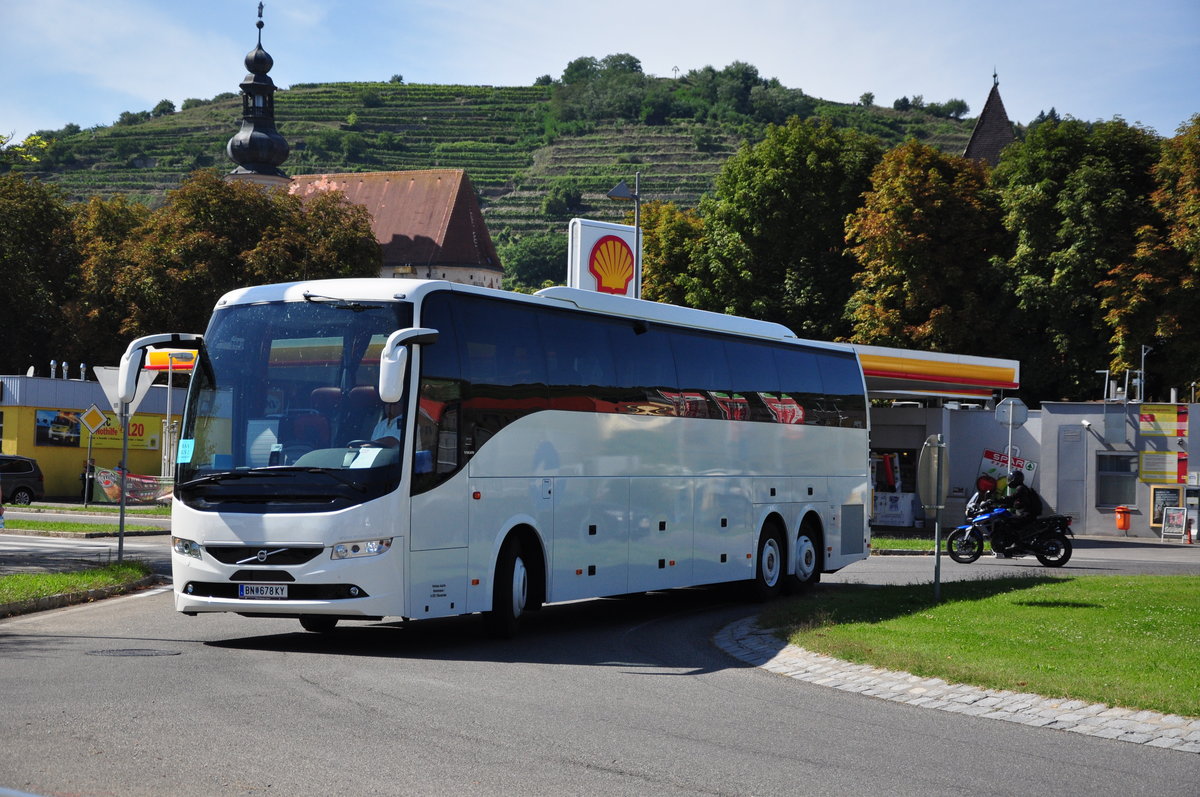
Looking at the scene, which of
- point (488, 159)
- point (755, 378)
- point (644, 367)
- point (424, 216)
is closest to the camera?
point (644, 367)

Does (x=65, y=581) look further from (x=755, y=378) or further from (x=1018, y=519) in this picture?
(x=1018, y=519)

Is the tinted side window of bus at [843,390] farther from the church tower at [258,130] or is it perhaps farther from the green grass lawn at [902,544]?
the church tower at [258,130]

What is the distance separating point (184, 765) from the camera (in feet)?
24.6

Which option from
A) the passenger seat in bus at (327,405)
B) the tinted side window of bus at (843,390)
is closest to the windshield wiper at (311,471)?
the passenger seat in bus at (327,405)

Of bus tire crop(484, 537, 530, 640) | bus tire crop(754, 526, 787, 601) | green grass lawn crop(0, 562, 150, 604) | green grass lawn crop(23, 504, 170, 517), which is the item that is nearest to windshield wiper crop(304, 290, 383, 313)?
bus tire crop(484, 537, 530, 640)

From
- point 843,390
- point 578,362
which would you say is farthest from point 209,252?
point 578,362

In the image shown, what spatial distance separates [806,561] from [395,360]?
10.4 meters

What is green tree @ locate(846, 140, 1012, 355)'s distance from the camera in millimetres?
49688

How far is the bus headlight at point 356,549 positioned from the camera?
12.3m

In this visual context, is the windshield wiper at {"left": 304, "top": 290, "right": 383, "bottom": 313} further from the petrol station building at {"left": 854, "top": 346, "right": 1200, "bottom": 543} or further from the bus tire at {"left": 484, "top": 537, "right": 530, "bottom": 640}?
the petrol station building at {"left": 854, "top": 346, "right": 1200, "bottom": 543}

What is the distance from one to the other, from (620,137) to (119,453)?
150 m

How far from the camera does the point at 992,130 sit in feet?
305

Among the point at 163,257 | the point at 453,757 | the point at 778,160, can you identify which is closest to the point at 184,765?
the point at 453,757

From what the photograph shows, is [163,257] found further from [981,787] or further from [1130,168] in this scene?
[981,787]
